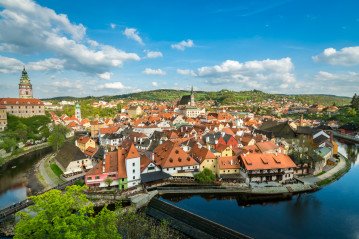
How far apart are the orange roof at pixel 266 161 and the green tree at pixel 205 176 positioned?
20.1ft

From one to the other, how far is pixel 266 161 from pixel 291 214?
447 inches

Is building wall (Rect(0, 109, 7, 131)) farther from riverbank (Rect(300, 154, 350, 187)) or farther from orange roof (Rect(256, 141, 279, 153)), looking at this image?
riverbank (Rect(300, 154, 350, 187))

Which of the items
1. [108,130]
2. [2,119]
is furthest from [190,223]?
[2,119]

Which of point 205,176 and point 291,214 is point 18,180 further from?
point 291,214

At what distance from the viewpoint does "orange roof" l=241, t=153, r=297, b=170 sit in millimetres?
43562

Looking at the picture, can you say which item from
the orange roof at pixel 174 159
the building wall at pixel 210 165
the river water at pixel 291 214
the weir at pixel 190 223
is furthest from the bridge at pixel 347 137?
the weir at pixel 190 223

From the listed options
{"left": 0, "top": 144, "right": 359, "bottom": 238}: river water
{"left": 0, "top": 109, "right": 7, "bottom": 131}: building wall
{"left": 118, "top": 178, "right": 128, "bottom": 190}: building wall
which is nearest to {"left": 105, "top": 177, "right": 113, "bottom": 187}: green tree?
{"left": 118, "top": 178, "right": 128, "bottom": 190}: building wall

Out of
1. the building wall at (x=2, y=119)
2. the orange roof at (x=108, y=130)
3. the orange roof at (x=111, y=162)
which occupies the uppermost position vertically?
the building wall at (x=2, y=119)

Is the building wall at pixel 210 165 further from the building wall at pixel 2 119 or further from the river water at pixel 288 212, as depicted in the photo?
the building wall at pixel 2 119

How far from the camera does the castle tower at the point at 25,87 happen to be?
115 metres

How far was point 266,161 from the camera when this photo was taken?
146ft

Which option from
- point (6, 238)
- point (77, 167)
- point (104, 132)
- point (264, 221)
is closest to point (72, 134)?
point (104, 132)

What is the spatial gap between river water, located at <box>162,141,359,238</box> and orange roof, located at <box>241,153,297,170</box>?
6.06 meters

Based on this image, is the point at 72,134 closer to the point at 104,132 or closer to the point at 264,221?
the point at 104,132
